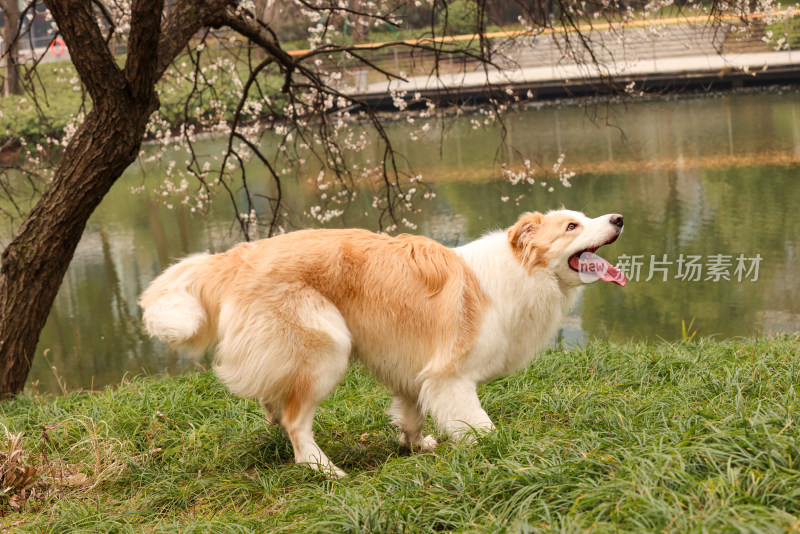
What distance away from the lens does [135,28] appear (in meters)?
4.92

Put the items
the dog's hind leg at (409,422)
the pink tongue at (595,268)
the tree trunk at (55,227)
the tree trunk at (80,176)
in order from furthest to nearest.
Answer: the tree trunk at (55,227)
the tree trunk at (80,176)
the dog's hind leg at (409,422)
the pink tongue at (595,268)

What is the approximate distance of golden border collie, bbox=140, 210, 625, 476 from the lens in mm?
3781

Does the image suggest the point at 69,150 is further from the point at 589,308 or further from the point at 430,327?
the point at 589,308

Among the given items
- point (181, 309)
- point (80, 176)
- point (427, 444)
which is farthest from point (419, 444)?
point (80, 176)

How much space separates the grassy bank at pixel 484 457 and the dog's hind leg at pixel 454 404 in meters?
0.17

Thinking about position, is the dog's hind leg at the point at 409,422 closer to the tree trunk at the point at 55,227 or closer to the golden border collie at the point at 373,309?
Result: the golden border collie at the point at 373,309

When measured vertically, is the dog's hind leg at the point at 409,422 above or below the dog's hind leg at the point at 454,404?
below

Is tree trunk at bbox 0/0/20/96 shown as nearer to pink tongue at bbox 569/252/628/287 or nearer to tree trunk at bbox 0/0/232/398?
tree trunk at bbox 0/0/232/398

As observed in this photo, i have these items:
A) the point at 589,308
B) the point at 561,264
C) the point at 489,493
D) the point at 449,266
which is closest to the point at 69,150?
the point at 449,266

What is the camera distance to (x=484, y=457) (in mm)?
3287

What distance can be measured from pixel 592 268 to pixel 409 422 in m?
1.36

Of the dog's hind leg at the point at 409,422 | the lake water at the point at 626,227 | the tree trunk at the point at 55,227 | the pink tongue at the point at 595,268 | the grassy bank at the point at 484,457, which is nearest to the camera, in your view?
the grassy bank at the point at 484,457

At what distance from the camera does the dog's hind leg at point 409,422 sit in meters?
4.21

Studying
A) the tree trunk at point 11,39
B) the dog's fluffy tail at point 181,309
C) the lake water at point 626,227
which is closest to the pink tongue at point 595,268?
the dog's fluffy tail at point 181,309
